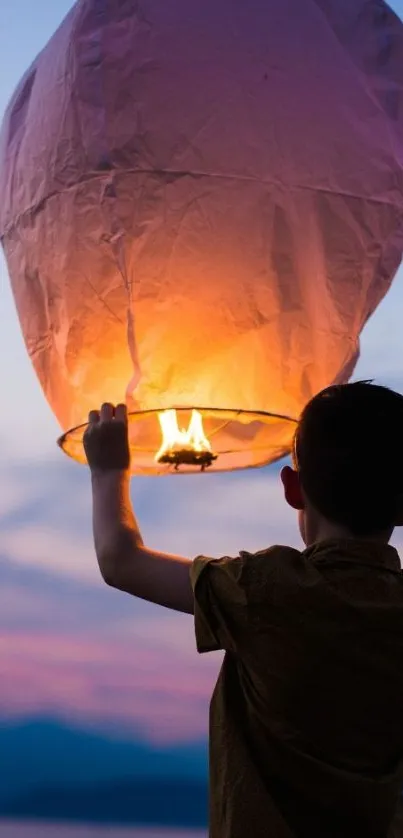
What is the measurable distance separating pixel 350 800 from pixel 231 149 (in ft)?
2.60

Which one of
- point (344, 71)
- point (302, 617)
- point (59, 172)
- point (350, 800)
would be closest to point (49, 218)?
point (59, 172)

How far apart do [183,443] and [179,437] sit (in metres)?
0.01

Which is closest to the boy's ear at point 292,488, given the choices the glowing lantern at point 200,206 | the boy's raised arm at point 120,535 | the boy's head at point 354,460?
the boy's head at point 354,460

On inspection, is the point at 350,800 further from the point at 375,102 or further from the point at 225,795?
the point at 375,102

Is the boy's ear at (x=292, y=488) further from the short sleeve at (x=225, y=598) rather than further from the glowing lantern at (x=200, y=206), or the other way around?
the glowing lantern at (x=200, y=206)

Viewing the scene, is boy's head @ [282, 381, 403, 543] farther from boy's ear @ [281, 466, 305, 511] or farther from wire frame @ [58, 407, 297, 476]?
wire frame @ [58, 407, 297, 476]

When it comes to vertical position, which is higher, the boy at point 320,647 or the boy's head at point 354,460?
the boy's head at point 354,460

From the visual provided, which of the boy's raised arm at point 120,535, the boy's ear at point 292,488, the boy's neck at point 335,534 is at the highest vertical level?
the boy's ear at point 292,488

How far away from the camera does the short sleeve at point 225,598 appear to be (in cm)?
101

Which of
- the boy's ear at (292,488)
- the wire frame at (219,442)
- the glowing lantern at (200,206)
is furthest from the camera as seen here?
the wire frame at (219,442)

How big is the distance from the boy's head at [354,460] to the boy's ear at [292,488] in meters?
0.01

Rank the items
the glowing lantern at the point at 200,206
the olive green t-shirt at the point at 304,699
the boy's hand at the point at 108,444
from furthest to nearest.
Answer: the glowing lantern at the point at 200,206 < the boy's hand at the point at 108,444 < the olive green t-shirt at the point at 304,699

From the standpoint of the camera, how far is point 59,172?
142 centimetres

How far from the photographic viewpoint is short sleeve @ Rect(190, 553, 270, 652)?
1.01 m
